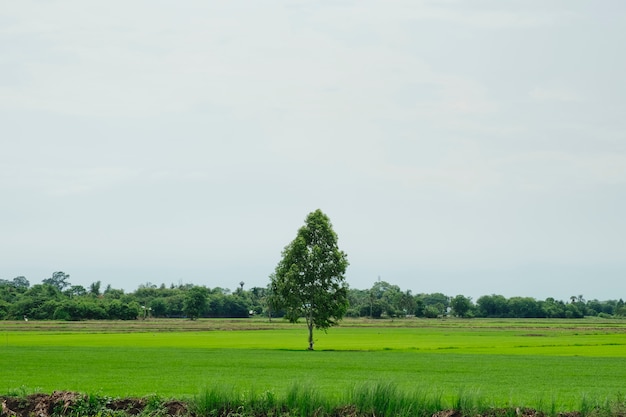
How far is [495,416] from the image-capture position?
18.2m

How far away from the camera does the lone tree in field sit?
7438cm

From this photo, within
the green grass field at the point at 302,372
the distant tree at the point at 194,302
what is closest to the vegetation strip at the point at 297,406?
the green grass field at the point at 302,372

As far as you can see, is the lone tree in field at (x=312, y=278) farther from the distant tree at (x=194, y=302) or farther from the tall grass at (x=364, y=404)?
the distant tree at (x=194, y=302)

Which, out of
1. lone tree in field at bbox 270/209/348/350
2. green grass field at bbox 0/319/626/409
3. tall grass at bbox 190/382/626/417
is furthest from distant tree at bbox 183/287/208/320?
tall grass at bbox 190/382/626/417

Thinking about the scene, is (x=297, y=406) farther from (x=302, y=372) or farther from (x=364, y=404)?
(x=302, y=372)

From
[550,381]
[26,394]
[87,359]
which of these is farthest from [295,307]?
[26,394]

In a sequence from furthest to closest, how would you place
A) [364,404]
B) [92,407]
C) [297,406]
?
1. [92,407]
2. [297,406]
3. [364,404]

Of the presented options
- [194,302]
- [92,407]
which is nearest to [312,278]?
[92,407]

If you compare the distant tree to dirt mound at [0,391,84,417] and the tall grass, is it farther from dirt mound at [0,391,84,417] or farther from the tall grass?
the tall grass

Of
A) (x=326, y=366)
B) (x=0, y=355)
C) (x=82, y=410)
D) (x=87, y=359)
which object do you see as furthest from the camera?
(x=0, y=355)

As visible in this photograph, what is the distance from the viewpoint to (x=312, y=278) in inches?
2945

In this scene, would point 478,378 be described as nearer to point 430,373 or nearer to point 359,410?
point 430,373

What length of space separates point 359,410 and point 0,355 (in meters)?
46.8

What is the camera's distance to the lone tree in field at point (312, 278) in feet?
244
